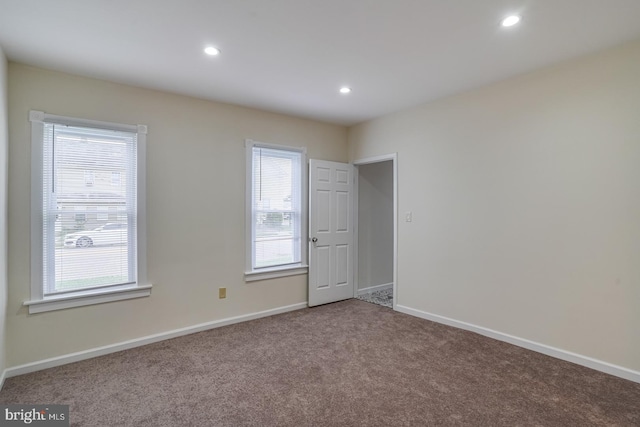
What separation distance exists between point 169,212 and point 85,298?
1.03 m

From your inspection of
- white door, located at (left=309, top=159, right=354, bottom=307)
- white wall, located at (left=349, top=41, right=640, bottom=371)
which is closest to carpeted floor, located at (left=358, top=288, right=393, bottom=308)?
white door, located at (left=309, top=159, right=354, bottom=307)

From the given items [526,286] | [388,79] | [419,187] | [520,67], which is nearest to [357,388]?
[526,286]

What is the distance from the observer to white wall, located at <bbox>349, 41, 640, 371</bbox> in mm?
2465

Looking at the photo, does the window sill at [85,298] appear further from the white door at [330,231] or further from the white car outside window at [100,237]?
the white door at [330,231]

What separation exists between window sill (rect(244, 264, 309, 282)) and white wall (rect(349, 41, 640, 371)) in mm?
1381

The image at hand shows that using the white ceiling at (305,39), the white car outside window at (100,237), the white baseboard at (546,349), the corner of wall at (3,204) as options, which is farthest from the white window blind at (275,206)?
the corner of wall at (3,204)

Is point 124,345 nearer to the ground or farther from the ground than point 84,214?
nearer to the ground

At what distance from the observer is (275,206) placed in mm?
4105

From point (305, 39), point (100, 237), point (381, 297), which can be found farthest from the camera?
point (381, 297)

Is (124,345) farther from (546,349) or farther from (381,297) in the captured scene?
(546,349)

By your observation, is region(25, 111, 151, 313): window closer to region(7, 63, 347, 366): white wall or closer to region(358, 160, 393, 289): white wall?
region(7, 63, 347, 366): white wall

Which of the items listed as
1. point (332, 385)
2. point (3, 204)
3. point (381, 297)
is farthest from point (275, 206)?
point (3, 204)

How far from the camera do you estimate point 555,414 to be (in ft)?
6.63

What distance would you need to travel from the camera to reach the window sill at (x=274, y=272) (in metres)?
3.85
